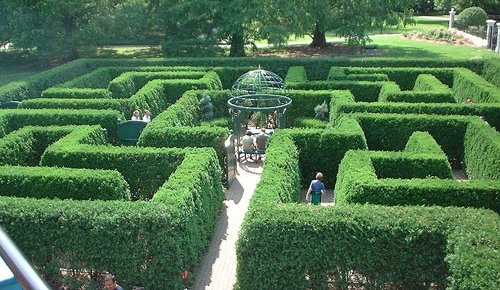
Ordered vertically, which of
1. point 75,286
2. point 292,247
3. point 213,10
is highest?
point 213,10

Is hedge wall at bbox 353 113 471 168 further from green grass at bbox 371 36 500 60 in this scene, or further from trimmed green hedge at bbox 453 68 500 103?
green grass at bbox 371 36 500 60

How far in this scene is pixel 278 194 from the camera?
487 inches

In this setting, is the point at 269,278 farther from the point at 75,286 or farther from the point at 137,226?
the point at 75,286

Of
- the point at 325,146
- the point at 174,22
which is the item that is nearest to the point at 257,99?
the point at 325,146

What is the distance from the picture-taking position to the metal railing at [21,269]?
2.22 metres

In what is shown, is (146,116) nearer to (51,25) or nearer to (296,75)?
(296,75)

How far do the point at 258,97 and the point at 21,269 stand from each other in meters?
20.4

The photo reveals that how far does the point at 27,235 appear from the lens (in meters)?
11.3

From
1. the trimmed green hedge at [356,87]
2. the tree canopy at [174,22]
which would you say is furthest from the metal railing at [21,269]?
the tree canopy at [174,22]

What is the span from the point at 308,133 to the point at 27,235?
9100 mm

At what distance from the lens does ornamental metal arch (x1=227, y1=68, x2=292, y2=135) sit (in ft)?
69.1

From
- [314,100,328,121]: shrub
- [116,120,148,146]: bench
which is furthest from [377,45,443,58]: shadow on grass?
[116,120,148,146]: bench

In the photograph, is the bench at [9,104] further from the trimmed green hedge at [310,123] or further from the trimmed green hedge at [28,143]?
the trimmed green hedge at [310,123]

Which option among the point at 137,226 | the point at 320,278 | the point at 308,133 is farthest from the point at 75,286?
the point at 308,133
